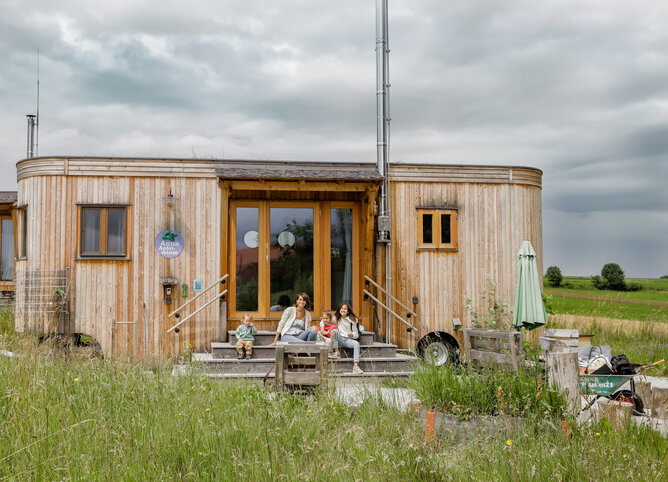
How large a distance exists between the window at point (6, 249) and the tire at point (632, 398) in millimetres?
14616

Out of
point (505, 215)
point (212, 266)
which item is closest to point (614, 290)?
point (505, 215)

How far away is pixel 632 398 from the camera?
21.5ft

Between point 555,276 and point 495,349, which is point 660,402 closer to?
point 495,349

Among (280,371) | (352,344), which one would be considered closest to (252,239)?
(352,344)

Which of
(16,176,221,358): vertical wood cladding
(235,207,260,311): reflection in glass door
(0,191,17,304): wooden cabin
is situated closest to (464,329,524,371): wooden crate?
(235,207,260,311): reflection in glass door

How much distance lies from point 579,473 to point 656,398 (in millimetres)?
3177

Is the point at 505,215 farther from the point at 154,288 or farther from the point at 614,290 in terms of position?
the point at 614,290

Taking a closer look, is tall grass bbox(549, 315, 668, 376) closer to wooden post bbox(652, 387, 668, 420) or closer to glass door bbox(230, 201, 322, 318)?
wooden post bbox(652, 387, 668, 420)

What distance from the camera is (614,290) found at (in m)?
49.9

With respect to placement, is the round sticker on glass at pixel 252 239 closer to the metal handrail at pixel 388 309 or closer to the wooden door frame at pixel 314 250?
the wooden door frame at pixel 314 250

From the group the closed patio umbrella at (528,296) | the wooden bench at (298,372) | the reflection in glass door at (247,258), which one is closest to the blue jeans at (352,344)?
the reflection in glass door at (247,258)

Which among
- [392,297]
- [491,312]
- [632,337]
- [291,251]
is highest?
[291,251]

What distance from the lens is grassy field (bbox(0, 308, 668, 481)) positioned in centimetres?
383

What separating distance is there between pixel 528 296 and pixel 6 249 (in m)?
13.2
